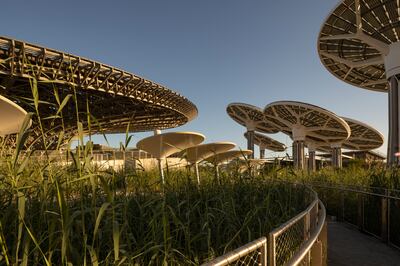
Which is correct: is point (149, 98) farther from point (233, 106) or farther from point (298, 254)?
point (298, 254)

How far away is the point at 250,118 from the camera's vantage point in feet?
190

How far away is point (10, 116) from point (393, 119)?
24427mm

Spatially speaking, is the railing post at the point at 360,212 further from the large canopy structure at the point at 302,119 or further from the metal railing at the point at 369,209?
the large canopy structure at the point at 302,119

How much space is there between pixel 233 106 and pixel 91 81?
1321 inches

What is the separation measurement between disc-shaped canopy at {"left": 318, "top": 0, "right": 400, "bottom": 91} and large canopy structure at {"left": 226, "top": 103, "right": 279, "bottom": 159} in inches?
982

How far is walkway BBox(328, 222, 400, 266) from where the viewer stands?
16.9ft

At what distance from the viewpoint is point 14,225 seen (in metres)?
2.18

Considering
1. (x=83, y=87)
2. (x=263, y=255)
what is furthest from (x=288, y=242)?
(x=83, y=87)

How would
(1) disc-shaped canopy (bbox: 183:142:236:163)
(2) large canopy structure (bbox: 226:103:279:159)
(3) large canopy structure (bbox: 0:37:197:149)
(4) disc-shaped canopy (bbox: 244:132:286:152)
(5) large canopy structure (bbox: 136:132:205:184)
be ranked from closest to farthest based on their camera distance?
Result: (5) large canopy structure (bbox: 136:132:205:184) < (1) disc-shaped canopy (bbox: 183:142:236:163) < (3) large canopy structure (bbox: 0:37:197:149) < (2) large canopy structure (bbox: 226:103:279:159) < (4) disc-shaped canopy (bbox: 244:132:286:152)

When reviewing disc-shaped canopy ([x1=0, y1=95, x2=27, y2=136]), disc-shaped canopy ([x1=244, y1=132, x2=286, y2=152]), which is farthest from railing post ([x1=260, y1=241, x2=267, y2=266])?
disc-shaped canopy ([x1=244, y1=132, x2=286, y2=152])

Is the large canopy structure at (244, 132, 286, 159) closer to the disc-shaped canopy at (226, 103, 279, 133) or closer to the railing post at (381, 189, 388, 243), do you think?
the disc-shaped canopy at (226, 103, 279, 133)

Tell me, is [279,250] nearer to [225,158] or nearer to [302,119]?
[225,158]

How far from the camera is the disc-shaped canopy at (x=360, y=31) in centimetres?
2133

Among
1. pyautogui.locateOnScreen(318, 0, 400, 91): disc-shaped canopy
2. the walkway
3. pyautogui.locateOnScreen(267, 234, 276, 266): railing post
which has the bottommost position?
the walkway
